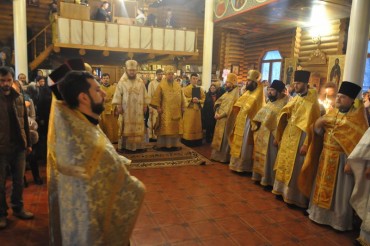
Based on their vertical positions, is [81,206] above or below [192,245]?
above

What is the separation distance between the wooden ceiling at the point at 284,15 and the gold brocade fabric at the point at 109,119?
4263mm

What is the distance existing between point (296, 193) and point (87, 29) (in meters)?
9.44

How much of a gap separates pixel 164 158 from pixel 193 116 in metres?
1.65

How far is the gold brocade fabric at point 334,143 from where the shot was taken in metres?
3.41

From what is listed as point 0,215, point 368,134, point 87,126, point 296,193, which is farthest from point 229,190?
point 87,126

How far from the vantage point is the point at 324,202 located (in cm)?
358

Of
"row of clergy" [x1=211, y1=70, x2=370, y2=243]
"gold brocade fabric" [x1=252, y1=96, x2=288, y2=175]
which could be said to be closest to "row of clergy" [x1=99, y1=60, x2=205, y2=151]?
"row of clergy" [x1=211, y1=70, x2=370, y2=243]

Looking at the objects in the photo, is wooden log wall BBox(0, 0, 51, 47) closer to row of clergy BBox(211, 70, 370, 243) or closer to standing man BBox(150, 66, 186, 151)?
standing man BBox(150, 66, 186, 151)

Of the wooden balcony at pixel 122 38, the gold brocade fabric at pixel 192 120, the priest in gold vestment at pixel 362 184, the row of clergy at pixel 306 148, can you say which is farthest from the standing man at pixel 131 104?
the wooden balcony at pixel 122 38

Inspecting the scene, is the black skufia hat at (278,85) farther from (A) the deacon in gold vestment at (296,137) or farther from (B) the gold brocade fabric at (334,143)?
(B) the gold brocade fabric at (334,143)

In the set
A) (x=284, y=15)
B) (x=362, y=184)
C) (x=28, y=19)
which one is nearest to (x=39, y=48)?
(x=28, y=19)

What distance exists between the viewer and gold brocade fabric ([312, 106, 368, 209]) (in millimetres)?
3408

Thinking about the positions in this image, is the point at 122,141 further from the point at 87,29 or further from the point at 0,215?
the point at 87,29

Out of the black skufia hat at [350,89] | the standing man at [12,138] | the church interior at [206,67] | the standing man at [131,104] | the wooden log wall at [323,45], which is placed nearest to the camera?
the standing man at [12,138]
